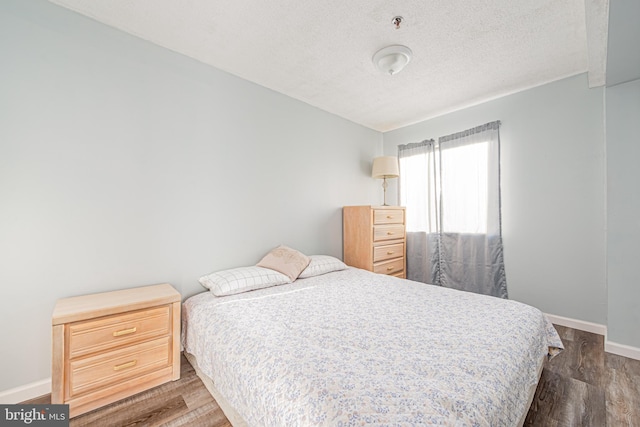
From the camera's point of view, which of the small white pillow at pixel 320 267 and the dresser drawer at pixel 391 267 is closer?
the small white pillow at pixel 320 267

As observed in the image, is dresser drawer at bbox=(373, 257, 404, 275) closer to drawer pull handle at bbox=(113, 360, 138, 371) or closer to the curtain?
the curtain

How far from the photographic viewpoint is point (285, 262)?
2525 mm

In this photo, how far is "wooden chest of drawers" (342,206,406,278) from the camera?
3162mm

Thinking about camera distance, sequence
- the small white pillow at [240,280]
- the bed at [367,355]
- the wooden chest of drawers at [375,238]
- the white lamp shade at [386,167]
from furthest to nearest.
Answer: the white lamp shade at [386,167] → the wooden chest of drawers at [375,238] → the small white pillow at [240,280] → the bed at [367,355]

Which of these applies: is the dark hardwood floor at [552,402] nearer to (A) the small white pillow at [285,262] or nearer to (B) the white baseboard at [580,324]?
(B) the white baseboard at [580,324]

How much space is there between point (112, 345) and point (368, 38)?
2.77 metres

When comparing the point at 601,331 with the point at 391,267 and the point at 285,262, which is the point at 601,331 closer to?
the point at 391,267

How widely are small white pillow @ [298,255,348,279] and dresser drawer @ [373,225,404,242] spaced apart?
0.61m

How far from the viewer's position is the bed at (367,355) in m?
0.89

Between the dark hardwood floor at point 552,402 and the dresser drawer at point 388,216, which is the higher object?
the dresser drawer at point 388,216

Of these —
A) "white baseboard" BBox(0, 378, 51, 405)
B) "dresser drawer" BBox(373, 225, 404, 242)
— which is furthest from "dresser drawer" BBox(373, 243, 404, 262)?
"white baseboard" BBox(0, 378, 51, 405)

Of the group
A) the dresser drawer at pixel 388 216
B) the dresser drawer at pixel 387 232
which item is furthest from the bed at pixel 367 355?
the dresser drawer at pixel 388 216

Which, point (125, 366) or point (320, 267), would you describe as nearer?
point (125, 366)

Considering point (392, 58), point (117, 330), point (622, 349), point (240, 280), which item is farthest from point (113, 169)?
point (622, 349)
